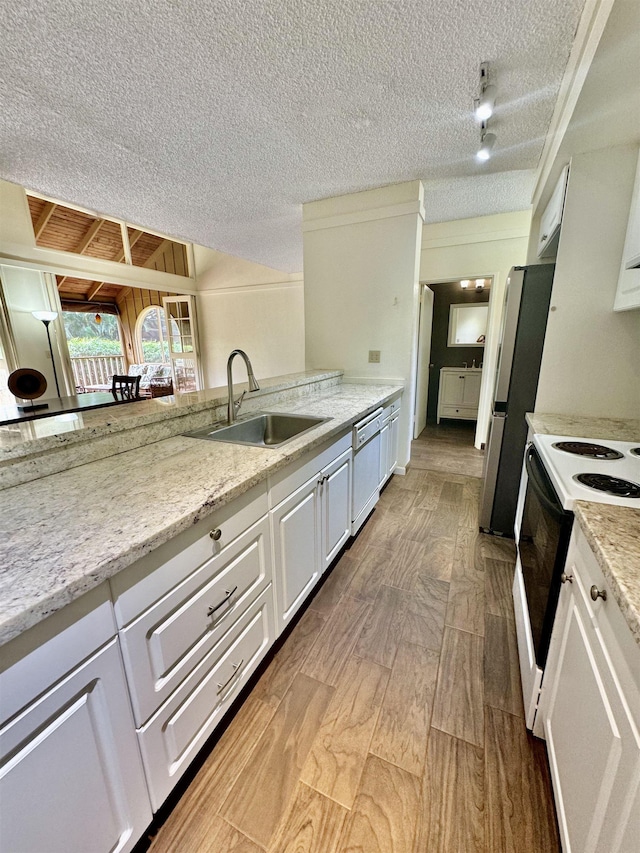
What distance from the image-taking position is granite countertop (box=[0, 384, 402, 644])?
65cm

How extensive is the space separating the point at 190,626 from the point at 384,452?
6.87 feet

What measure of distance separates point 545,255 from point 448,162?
3.12 ft

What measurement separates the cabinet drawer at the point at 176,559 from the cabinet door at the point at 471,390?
469 centimetres

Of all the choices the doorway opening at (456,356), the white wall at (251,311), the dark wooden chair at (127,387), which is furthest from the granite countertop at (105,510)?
the white wall at (251,311)

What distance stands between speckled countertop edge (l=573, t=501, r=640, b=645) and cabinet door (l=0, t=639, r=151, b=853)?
1.02m

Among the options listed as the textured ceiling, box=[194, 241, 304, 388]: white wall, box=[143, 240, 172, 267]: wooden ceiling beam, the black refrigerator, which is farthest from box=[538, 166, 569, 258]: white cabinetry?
box=[143, 240, 172, 267]: wooden ceiling beam

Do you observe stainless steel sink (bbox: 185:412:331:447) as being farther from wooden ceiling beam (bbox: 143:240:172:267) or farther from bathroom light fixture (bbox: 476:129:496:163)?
wooden ceiling beam (bbox: 143:240:172:267)

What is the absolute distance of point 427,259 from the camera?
398cm

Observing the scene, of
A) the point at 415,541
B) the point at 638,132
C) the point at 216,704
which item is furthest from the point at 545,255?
the point at 216,704

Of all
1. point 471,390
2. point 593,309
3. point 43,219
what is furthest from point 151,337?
point 593,309

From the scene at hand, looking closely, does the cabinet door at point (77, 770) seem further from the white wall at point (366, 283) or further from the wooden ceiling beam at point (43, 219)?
the wooden ceiling beam at point (43, 219)

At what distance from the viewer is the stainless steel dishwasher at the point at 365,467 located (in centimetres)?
216

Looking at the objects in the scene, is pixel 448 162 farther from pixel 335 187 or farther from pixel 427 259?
pixel 427 259

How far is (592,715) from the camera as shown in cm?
73
